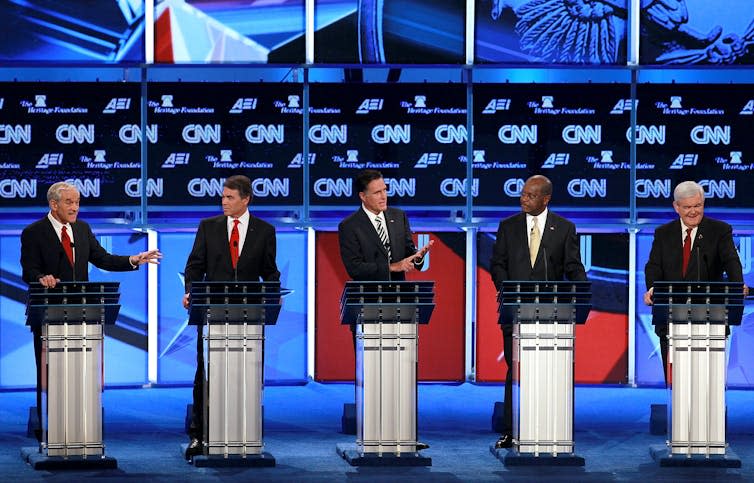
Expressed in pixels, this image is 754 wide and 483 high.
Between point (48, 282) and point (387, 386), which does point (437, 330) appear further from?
point (48, 282)

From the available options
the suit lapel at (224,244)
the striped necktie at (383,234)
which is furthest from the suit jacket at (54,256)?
the striped necktie at (383,234)

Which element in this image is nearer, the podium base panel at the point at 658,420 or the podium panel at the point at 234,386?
the podium panel at the point at 234,386

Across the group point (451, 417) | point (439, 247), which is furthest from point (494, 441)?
point (439, 247)

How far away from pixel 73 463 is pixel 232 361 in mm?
984

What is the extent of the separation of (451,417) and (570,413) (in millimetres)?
2144

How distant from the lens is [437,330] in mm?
10805

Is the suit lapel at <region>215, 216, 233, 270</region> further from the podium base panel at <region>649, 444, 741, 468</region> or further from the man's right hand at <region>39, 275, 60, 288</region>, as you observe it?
the podium base panel at <region>649, 444, 741, 468</region>

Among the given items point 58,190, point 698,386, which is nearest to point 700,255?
point 698,386

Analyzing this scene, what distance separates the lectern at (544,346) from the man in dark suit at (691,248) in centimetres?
59

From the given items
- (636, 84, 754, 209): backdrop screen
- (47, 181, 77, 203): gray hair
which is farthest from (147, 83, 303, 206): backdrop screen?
(636, 84, 754, 209): backdrop screen

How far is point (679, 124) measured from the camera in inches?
421

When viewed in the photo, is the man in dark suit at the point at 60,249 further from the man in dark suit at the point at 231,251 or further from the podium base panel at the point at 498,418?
the podium base panel at the point at 498,418

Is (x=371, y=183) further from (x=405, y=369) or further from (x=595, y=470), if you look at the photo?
(x=595, y=470)

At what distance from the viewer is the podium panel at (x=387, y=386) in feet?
24.3
